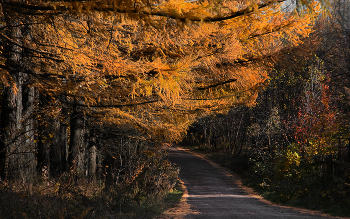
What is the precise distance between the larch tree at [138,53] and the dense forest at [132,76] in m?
0.02

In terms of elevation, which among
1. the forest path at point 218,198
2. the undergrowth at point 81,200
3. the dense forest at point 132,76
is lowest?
the forest path at point 218,198

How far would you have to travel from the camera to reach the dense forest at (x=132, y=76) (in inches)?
135

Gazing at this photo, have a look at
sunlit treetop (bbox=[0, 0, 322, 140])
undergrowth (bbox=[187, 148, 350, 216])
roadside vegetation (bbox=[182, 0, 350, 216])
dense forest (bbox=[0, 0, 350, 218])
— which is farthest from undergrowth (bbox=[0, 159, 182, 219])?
undergrowth (bbox=[187, 148, 350, 216])

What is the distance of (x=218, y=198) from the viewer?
11375 mm

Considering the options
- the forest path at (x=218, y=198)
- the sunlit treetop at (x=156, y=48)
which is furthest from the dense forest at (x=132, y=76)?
the forest path at (x=218, y=198)

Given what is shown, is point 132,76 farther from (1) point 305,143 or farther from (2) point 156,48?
(1) point 305,143

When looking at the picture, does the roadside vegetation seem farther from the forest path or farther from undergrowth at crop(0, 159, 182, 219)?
undergrowth at crop(0, 159, 182, 219)

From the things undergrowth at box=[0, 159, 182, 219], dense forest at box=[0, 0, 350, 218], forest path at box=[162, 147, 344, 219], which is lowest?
forest path at box=[162, 147, 344, 219]

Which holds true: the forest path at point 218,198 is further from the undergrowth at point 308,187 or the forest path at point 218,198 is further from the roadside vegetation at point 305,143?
the roadside vegetation at point 305,143

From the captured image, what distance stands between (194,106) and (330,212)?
15.2 ft

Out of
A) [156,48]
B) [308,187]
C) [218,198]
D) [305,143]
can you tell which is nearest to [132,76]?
[156,48]

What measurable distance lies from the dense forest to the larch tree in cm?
2

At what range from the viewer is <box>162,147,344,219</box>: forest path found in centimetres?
760

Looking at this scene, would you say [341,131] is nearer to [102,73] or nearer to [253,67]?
[253,67]
